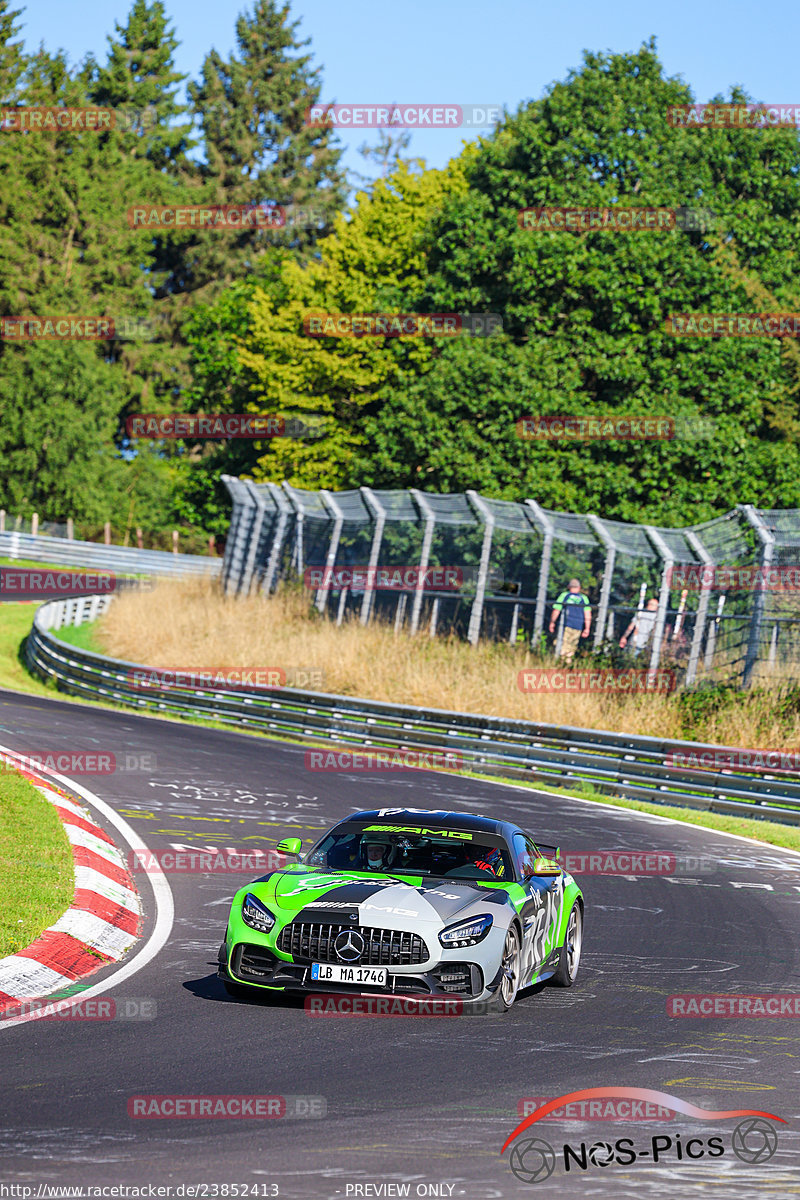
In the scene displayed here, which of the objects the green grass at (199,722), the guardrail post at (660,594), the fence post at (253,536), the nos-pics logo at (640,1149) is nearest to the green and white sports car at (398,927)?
the nos-pics logo at (640,1149)

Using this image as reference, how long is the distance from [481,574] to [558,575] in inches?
64.1

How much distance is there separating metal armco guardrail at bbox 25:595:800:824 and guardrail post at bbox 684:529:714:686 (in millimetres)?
2476

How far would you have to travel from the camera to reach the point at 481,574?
87.2 feet

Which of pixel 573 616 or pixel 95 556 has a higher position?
pixel 573 616

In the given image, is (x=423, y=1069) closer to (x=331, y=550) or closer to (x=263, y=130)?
(x=331, y=550)

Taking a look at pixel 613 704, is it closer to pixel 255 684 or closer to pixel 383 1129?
pixel 255 684

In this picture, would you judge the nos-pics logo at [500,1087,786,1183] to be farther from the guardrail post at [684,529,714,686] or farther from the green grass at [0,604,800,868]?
the guardrail post at [684,529,714,686]

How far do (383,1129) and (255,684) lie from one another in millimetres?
21072

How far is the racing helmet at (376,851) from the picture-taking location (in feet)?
31.2

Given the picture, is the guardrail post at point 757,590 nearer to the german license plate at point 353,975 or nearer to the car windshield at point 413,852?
the car windshield at point 413,852

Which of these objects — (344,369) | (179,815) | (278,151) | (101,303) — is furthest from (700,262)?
(278,151)

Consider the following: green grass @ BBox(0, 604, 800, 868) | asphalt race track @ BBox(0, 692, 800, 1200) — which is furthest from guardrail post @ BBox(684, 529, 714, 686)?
asphalt race track @ BBox(0, 692, 800, 1200)

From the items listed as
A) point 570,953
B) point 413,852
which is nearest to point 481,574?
point 570,953

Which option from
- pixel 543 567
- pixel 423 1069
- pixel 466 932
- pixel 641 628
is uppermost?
pixel 543 567
